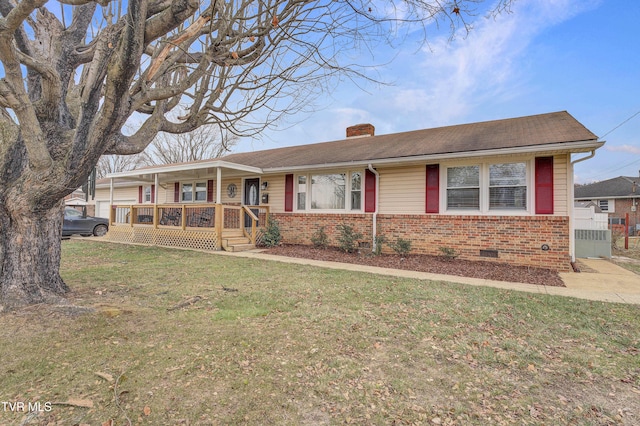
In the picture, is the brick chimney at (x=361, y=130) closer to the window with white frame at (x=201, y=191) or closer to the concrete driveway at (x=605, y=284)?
the window with white frame at (x=201, y=191)

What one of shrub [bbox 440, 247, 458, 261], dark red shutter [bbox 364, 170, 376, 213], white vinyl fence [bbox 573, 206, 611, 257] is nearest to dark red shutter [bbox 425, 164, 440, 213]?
shrub [bbox 440, 247, 458, 261]

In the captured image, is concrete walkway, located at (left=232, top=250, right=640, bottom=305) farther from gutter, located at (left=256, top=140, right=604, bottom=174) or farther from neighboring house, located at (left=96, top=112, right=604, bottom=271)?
gutter, located at (left=256, top=140, right=604, bottom=174)

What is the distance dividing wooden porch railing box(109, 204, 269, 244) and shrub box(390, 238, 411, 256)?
4.88m

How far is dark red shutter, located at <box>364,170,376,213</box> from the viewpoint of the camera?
32.4 feet

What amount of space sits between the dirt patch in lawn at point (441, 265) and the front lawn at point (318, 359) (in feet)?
5.49

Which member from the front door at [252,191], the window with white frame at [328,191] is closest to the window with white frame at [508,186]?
the window with white frame at [328,191]

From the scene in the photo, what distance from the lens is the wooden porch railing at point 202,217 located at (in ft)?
35.0

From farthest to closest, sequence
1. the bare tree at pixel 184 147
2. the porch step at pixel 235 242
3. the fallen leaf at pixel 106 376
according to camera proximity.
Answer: the bare tree at pixel 184 147 → the porch step at pixel 235 242 → the fallen leaf at pixel 106 376

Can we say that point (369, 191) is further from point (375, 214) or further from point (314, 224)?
point (314, 224)

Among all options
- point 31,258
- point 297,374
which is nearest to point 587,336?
point 297,374

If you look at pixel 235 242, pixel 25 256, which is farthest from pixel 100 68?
pixel 235 242

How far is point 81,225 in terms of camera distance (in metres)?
14.1

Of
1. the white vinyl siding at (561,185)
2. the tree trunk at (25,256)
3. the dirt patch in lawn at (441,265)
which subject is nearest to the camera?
the tree trunk at (25,256)

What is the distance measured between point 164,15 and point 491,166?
8.00 m
